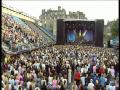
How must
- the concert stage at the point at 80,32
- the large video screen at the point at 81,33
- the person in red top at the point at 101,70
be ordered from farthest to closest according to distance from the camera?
the large video screen at the point at 81,33 < the concert stage at the point at 80,32 < the person in red top at the point at 101,70

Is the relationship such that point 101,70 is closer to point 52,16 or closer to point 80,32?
point 80,32

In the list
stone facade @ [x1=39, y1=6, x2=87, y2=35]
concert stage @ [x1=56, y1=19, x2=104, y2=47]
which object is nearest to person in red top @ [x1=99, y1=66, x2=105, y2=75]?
concert stage @ [x1=56, y1=19, x2=104, y2=47]

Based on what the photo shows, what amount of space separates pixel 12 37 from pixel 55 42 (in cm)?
1983

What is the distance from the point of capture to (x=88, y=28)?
133ft

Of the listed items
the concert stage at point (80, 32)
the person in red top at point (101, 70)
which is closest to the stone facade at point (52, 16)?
the concert stage at point (80, 32)

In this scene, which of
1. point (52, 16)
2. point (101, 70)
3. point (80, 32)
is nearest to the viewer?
point (101, 70)

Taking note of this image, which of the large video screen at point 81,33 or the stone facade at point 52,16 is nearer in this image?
the large video screen at point 81,33

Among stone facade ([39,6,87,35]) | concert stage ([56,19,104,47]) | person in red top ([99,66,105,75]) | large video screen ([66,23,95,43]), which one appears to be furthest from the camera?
stone facade ([39,6,87,35])

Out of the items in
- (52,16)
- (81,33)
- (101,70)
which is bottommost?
(101,70)

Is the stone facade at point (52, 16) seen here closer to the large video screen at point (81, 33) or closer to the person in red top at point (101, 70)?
the large video screen at point (81, 33)

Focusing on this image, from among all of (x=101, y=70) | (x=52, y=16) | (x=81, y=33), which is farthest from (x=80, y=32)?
(x=101, y=70)

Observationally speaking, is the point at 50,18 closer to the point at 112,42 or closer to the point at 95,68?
the point at 112,42

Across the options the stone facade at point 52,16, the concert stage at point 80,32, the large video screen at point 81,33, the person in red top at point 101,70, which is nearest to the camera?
the person in red top at point 101,70

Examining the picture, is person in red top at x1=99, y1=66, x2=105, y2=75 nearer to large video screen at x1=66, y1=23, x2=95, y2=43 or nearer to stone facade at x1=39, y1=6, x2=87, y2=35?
large video screen at x1=66, y1=23, x2=95, y2=43
